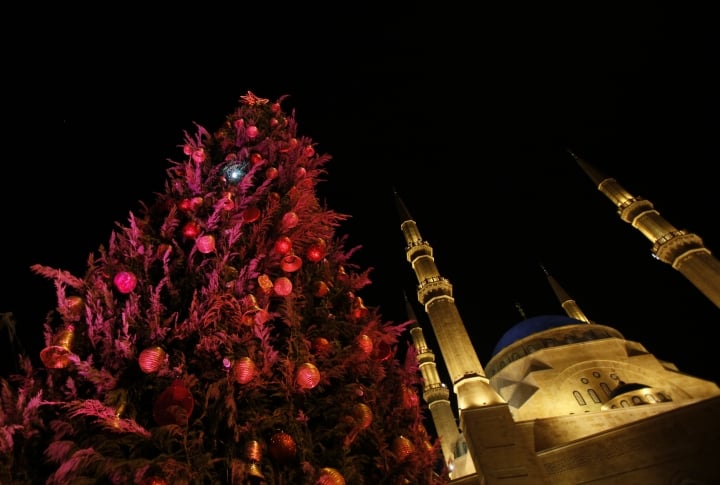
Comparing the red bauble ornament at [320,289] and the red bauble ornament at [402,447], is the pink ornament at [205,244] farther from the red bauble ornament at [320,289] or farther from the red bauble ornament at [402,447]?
the red bauble ornament at [402,447]

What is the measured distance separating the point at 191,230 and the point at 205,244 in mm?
317

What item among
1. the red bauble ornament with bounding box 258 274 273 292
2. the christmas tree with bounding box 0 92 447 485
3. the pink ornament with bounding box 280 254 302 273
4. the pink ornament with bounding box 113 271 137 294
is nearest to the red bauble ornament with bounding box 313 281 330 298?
the christmas tree with bounding box 0 92 447 485

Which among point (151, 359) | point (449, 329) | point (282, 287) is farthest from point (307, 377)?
point (449, 329)

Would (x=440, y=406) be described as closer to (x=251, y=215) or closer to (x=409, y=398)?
(x=409, y=398)

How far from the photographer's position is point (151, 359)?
→ 115 inches

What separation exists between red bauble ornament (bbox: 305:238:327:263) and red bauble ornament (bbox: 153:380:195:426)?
1.74m

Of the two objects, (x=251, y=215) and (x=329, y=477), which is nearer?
(x=329, y=477)

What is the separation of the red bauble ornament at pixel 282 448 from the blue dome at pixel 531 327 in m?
21.8

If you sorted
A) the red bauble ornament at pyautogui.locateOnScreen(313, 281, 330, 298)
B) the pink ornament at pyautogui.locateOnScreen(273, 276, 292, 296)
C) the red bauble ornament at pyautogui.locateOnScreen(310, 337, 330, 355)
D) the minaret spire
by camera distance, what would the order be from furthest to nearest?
the minaret spire < the red bauble ornament at pyautogui.locateOnScreen(313, 281, 330, 298) < the pink ornament at pyautogui.locateOnScreen(273, 276, 292, 296) < the red bauble ornament at pyautogui.locateOnScreen(310, 337, 330, 355)

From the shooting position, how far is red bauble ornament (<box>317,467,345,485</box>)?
2.80 m

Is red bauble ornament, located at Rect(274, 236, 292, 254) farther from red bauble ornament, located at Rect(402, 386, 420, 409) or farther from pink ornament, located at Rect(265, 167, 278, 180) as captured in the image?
red bauble ornament, located at Rect(402, 386, 420, 409)

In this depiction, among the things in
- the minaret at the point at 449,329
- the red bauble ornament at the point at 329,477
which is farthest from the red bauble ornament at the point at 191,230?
the minaret at the point at 449,329

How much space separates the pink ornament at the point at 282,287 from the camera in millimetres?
3719

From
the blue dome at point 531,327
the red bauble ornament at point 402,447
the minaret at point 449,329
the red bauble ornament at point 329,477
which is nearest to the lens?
the red bauble ornament at point 329,477
